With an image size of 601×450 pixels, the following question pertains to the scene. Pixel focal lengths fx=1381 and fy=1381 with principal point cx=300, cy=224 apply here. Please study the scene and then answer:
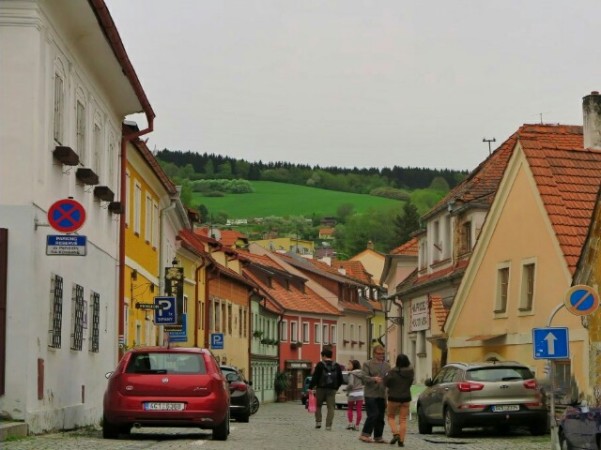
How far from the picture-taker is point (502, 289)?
1499 inches

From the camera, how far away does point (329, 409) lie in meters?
29.5

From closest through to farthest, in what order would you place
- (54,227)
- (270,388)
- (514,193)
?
(54,227) < (514,193) < (270,388)

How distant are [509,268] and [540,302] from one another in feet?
8.87

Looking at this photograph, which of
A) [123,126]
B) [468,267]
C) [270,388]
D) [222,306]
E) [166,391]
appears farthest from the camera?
[270,388]

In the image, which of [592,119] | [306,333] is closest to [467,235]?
[592,119]

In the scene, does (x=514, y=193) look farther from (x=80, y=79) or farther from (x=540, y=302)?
(x=80, y=79)

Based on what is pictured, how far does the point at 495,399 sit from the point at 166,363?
8293mm

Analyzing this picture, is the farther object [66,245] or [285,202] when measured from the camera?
[285,202]

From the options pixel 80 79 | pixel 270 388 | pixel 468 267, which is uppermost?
pixel 80 79

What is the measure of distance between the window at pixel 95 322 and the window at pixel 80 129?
9.96 ft

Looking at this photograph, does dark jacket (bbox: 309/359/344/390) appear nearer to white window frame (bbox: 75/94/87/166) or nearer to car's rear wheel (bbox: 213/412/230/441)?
car's rear wheel (bbox: 213/412/230/441)

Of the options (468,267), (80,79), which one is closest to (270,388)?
(468,267)

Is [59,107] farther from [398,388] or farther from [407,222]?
[407,222]

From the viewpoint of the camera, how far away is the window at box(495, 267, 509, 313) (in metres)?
37.7
